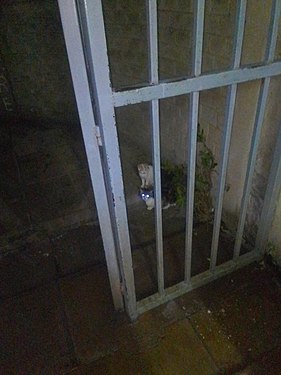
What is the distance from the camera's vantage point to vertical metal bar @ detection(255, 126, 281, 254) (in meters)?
1.57

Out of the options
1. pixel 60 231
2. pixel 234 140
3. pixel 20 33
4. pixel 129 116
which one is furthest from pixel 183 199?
pixel 20 33

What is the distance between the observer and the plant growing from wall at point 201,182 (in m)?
2.14

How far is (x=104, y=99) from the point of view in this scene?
3.31 feet

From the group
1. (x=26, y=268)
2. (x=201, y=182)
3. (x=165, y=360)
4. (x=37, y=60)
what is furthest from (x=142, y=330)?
(x=37, y=60)

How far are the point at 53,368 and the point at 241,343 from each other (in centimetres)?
101

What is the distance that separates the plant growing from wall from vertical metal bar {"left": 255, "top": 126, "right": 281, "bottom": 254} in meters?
0.49

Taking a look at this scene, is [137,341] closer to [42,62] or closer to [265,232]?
[265,232]

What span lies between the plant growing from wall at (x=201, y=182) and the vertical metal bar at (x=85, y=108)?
98 cm

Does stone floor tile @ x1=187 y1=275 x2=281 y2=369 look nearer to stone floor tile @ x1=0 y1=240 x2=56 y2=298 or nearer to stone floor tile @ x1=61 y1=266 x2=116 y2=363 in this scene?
stone floor tile @ x1=61 y1=266 x2=116 y2=363

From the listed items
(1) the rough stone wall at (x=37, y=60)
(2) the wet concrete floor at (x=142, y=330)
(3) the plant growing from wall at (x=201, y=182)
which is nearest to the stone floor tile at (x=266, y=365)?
(2) the wet concrete floor at (x=142, y=330)

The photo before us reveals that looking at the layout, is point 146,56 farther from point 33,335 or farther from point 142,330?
point 33,335

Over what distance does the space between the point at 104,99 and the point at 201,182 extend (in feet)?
4.45

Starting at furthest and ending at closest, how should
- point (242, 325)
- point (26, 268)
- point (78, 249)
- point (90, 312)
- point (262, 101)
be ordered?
point (78, 249)
point (26, 268)
point (90, 312)
point (242, 325)
point (262, 101)

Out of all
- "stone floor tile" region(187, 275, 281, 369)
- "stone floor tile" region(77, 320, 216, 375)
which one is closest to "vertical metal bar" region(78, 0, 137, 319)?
"stone floor tile" region(77, 320, 216, 375)
